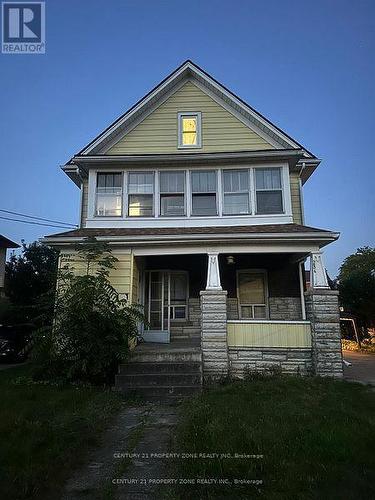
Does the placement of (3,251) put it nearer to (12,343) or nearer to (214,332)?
(12,343)

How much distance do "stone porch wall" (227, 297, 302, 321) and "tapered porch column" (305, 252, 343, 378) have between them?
7.28 ft

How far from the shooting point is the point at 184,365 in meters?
7.75

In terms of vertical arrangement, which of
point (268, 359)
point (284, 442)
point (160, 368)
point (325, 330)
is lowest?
point (284, 442)

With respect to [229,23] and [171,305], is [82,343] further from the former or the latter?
[229,23]

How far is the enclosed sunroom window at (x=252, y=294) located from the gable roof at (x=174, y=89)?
427 cm

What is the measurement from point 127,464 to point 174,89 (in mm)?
11148

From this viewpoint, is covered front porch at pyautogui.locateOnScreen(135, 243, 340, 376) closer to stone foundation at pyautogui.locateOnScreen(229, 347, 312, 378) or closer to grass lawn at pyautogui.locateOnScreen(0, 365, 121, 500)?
stone foundation at pyautogui.locateOnScreen(229, 347, 312, 378)

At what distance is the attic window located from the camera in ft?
36.9

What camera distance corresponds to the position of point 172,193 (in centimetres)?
1090

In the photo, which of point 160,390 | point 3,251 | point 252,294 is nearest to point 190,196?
point 252,294

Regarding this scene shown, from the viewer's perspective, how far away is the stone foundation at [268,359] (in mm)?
8406

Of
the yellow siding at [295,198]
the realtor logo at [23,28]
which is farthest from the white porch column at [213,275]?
the realtor logo at [23,28]

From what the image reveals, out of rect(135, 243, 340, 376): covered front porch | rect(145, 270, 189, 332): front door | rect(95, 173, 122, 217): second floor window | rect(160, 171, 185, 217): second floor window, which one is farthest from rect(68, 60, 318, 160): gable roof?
rect(145, 270, 189, 332): front door

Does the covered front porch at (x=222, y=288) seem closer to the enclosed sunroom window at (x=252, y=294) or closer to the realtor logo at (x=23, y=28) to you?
the enclosed sunroom window at (x=252, y=294)
